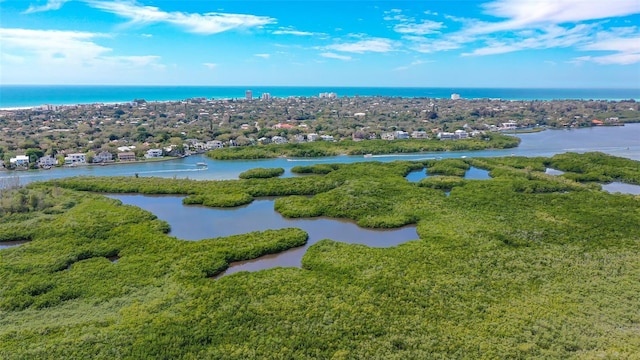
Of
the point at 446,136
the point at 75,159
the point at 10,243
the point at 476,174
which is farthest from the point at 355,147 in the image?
the point at 10,243

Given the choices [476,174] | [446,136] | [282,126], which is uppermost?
[282,126]

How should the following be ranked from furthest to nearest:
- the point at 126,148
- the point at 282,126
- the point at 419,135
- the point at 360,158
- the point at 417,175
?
the point at 282,126, the point at 419,135, the point at 360,158, the point at 126,148, the point at 417,175

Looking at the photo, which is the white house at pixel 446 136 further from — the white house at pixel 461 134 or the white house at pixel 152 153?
the white house at pixel 152 153

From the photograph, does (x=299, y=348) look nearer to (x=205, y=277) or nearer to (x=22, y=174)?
(x=205, y=277)

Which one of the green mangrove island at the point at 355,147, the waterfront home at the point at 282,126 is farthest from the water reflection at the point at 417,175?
the waterfront home at the point at 282,126

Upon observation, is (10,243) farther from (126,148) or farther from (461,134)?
(461,134)

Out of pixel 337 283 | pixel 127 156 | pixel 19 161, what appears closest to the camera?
pixel 337 283
